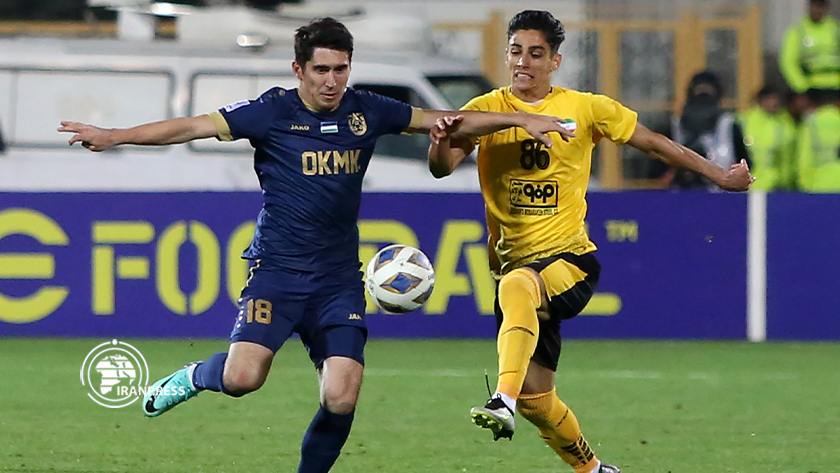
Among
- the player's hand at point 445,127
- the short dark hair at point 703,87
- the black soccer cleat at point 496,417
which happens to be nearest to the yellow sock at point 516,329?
the black soccer cleat at point 496,417

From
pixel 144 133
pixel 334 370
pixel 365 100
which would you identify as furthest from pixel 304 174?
pixel 334 370

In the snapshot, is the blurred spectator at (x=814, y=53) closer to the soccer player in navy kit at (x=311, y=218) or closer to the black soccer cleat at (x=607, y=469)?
the black soccer cleat at (x=607, y=469)

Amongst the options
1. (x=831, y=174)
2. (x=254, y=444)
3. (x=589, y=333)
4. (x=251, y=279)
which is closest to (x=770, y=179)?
(x=831, y=174)

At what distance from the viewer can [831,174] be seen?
16.3 m

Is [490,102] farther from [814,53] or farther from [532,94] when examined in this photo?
[814,53]

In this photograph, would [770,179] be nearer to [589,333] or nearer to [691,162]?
[589,333]

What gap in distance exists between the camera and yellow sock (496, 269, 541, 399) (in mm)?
6547

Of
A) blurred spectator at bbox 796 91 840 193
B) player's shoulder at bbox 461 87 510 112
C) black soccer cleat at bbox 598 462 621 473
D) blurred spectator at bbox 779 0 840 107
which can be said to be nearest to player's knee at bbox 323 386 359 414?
black soccer cleat at bbox 598 462 621 473

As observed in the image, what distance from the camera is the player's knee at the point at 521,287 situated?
673 cm

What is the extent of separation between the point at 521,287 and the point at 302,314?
90 centimetres

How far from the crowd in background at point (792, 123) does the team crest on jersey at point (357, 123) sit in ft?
30.7

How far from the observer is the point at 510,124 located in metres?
6.70

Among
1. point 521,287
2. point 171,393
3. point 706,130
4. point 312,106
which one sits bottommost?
point 171,393

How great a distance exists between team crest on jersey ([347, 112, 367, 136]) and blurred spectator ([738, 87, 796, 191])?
10.0 metres
